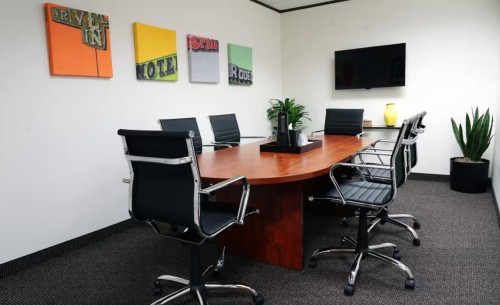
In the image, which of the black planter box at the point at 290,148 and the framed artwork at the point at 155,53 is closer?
the black planter box at the point at 290,148

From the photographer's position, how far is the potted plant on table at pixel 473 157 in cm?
400

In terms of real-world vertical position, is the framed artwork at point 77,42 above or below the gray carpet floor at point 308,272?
above

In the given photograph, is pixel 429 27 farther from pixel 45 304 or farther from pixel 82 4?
pixel 45 304

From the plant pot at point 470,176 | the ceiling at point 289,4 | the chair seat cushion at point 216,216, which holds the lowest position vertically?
the plant pot at point 470,176

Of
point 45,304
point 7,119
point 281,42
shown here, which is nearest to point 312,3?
point 281,42

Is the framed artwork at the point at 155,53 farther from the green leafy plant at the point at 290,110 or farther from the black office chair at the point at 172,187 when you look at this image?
the green leafy plant at the point at 290,110

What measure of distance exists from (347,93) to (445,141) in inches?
60.5

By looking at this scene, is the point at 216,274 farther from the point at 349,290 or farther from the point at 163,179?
the point at 163,179

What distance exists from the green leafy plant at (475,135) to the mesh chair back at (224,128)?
8.85 ft

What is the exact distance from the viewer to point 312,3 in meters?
5.41

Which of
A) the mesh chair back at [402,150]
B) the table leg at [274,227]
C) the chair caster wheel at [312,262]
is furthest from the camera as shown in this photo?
the chair caster wheel at [312,262]

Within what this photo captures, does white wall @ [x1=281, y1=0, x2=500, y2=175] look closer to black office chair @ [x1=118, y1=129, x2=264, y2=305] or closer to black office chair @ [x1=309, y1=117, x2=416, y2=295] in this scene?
black office chair @ [x1=309, y1=117, x2=416, y2=295]

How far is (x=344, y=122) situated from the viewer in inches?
168

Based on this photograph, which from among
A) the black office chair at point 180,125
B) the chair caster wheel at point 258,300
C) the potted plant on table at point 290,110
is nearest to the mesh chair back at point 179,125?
the black office chair at point 180,125
